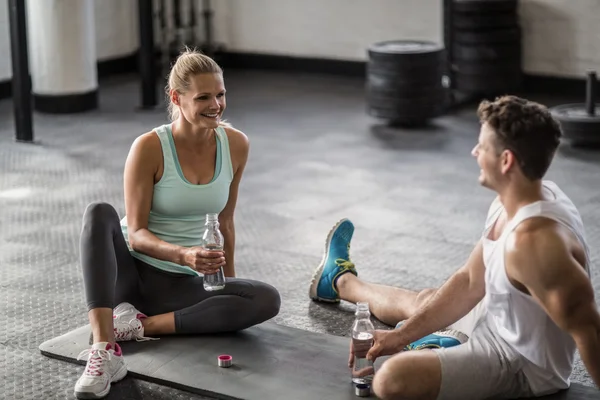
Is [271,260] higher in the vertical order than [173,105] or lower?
lower

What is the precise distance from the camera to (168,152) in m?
3.13

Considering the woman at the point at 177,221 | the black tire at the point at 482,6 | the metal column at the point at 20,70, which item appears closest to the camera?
the woman at the point at 177,221

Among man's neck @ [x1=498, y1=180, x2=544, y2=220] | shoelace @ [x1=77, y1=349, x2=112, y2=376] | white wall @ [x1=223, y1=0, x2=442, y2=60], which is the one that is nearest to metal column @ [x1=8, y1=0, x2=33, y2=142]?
white wall @ [x1=223, y1=0, x2=442, y2=60]

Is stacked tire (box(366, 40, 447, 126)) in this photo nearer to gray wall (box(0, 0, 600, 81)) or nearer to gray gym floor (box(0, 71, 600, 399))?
gray gym floor (box(0, 71, 600, 399))

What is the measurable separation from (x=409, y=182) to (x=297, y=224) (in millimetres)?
968

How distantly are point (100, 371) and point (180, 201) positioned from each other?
0.58 m

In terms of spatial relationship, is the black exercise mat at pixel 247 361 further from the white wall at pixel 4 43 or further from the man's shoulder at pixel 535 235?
the white wall at pixel 4 43

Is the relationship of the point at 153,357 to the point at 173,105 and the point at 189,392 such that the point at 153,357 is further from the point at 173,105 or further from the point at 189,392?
the point at 173,105

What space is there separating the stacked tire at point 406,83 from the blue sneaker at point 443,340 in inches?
147

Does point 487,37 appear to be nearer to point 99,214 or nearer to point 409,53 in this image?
point 409,53

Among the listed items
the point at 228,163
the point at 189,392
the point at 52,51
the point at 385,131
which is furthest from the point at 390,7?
the point at 189,392

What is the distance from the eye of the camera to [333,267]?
3684 millimetres

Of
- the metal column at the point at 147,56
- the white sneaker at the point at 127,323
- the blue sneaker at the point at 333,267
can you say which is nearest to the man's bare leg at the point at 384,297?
the blue sneaker at the point at 333,267

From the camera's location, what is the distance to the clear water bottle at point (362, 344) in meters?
2.72
